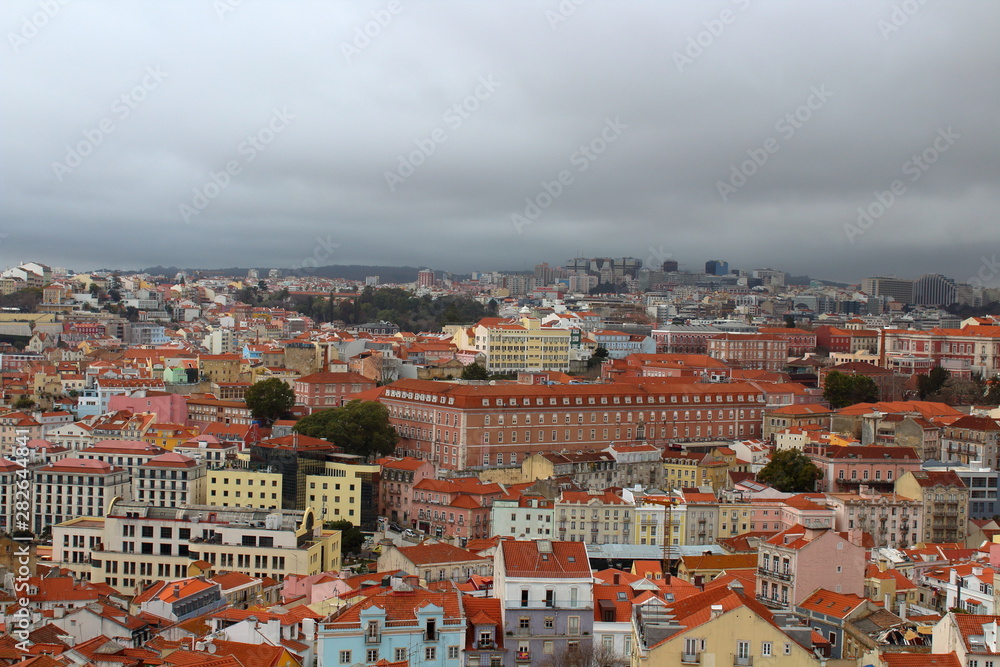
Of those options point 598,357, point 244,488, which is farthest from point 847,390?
point 244,488

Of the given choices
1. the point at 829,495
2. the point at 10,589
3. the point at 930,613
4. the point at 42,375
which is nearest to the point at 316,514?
the point at 10,589

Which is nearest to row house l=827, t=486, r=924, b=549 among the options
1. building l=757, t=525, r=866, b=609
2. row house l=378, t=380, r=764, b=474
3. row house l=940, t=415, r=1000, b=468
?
row house l=940, t=415, r=1000, b=468

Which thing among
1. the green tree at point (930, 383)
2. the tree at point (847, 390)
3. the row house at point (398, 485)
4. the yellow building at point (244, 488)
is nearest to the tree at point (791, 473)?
the row house at point (398, 485)

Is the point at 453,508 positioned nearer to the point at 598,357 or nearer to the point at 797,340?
the point at 598,357

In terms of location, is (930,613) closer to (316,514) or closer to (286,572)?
(286,572)

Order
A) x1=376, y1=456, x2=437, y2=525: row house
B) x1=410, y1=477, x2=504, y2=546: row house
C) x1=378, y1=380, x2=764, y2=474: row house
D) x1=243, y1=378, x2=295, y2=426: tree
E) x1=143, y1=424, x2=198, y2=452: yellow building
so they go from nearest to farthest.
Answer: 1. x1=410, y1=477, x2=504, y2=546: row house
2. x1=376, y1=456, x2=437, y2=525: row house
3. x1=143, y1=424, x2=198, y2=452: yellow building
4. x1=378, y1=380, x2=764, y2=474: row house
5. x1=243, y1=378, x2=295, y2=426: tree

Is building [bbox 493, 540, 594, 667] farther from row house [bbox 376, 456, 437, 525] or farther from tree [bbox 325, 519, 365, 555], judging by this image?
row house [bbox 376, 456, 437, 525]
